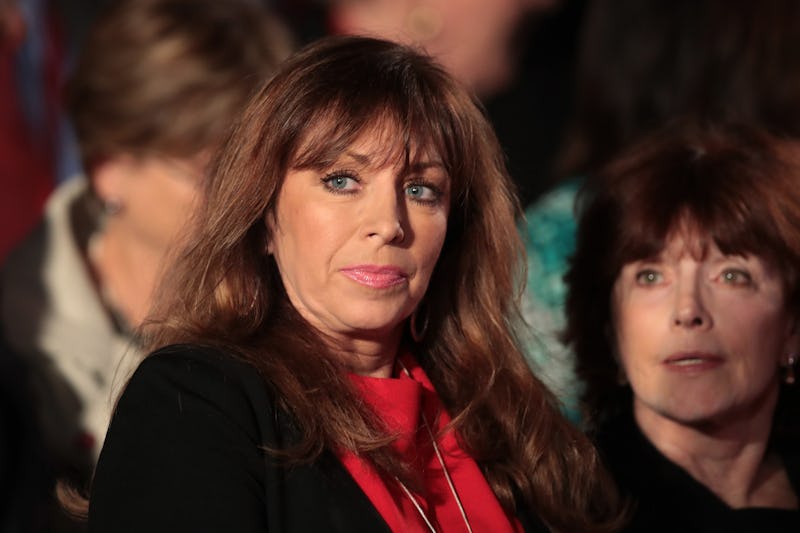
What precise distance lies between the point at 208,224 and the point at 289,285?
15cm

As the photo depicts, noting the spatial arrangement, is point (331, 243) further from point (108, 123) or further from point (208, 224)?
point (108, 123)

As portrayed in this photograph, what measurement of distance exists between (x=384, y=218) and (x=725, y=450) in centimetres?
87

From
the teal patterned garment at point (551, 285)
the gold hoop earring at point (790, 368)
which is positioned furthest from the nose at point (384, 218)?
the gold hoop earring at point (790, 368)

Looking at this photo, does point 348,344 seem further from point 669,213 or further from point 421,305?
point 669,213

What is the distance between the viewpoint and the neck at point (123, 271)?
3705mm

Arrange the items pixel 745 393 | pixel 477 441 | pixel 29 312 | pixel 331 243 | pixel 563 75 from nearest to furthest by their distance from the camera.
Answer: pixel 331 243 < pixel 477 441 < pixel 745 393 < pixel 29 312 < pixel 563 75

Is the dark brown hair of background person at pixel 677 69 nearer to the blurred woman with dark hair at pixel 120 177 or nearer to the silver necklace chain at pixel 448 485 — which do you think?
the blurred woman with dark hair at pixel 120 177

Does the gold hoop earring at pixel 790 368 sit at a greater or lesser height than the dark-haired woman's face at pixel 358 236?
lesser

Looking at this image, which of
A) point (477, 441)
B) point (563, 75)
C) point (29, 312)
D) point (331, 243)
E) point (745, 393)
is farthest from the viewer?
point (563, 75)

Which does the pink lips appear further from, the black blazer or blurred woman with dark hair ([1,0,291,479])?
blurred woman with dark hair ([1,0,291,479])

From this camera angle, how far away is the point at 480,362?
2.48m

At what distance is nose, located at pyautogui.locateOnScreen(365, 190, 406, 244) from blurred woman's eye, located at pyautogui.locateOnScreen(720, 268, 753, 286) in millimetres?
675

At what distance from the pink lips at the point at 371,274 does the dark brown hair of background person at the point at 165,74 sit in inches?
54.3

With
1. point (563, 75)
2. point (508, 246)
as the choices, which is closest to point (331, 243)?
point (508, 246)
